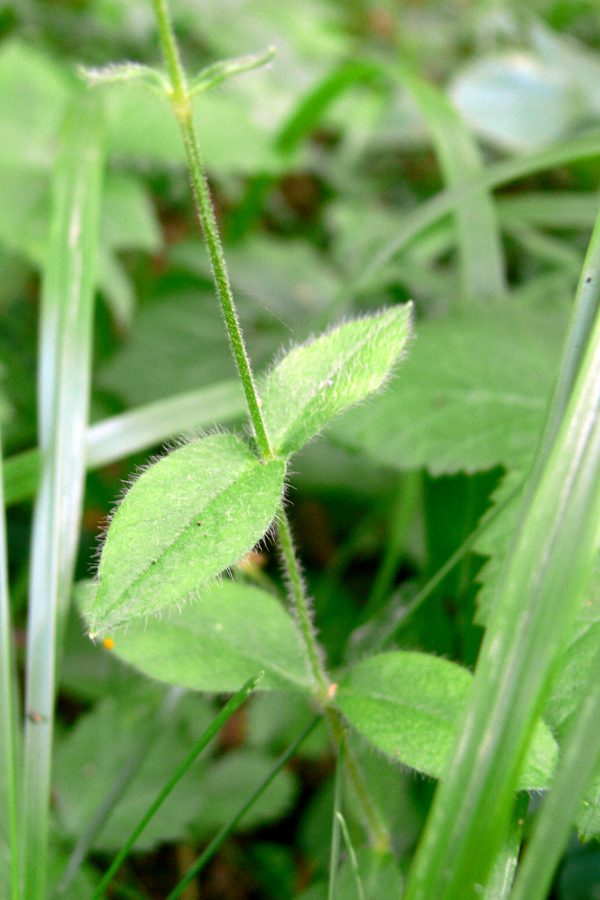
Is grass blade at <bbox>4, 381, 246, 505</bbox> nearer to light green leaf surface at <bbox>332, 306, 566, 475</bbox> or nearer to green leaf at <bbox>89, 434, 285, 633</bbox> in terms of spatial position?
light green leaf surface at <bbox>332, 306, 566, 475</bbox>

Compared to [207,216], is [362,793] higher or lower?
lower

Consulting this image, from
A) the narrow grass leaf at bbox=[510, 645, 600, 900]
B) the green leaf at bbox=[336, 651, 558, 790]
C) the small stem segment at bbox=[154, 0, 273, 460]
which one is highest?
the small stem segment at bbox=[154, 0, 273, 460]

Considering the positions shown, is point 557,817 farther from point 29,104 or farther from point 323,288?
point 29,104

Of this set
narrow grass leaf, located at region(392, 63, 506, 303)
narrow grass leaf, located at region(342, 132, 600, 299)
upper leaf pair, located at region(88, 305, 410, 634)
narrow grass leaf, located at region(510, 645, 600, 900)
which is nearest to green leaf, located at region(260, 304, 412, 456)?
upper leaf pair, located at region(88, 305, 410, 634)

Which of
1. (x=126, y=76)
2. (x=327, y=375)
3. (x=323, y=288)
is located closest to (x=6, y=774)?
(x=327, y=375)

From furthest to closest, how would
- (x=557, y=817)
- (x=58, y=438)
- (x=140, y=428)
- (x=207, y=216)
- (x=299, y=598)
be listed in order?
(x=140, y=428)
(x=58, y=438)
(x=299, y=598)
(x=207, y=216)
(x=557, y=817)

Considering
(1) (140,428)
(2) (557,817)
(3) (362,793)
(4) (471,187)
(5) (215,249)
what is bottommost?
(3) (362,793)

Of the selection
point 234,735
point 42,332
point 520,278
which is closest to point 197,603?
point 42,332
